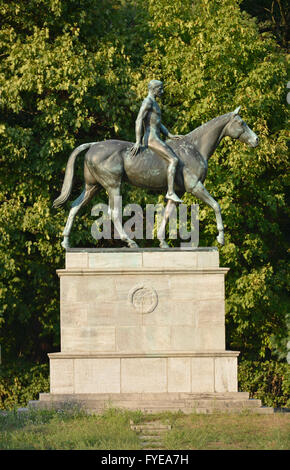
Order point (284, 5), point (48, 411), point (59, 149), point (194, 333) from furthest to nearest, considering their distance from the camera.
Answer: point (284, 5) < point (59, 149) < point (194, 333) < point (48, 411)

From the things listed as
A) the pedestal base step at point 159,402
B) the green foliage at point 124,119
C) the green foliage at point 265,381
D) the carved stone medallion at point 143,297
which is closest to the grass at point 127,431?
Answer: the pedestal base step at point 159,402

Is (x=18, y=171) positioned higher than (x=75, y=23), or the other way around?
(x=75, y=23)

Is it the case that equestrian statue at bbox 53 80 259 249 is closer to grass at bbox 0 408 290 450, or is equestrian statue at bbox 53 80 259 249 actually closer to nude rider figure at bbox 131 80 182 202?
nude rider figure at bbox 131 80 182 202

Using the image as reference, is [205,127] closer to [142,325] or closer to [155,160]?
[155,160]

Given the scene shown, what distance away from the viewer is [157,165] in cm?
1656

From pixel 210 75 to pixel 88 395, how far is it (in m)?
11.0

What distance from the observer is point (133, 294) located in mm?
16188

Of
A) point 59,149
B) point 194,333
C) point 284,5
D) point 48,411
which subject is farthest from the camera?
point 284,5

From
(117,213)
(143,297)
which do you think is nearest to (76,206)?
Answer: (117,213)

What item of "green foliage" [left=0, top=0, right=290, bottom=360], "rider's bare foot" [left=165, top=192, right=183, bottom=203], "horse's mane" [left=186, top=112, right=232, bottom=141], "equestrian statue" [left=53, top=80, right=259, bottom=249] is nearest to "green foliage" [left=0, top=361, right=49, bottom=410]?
"green foliage" [left=0, top=0, right=290, bottom=360]

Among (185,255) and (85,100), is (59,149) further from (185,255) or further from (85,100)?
(185,255)

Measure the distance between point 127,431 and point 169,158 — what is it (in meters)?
5.83

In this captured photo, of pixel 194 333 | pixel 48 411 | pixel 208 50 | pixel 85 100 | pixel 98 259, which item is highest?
pixel 208 50

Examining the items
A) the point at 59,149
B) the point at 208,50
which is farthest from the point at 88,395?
the point at 208,50
